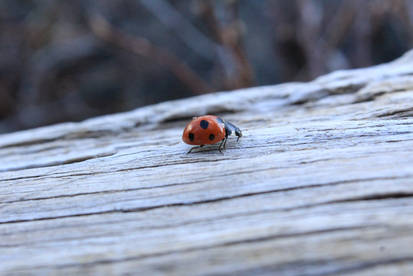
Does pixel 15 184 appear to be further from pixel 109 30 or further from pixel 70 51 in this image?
pixel 70 51

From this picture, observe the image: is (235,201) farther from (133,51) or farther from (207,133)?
(133,51)

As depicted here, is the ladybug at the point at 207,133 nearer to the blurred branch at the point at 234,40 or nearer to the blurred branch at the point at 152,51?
the blurred branch at the point at 234,40

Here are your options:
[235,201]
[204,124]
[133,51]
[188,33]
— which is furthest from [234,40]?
[235,201]

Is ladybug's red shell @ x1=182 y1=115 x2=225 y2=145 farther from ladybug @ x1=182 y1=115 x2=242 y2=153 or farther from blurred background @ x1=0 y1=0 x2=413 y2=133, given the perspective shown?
blurred background @ x1=0 y1=0 x2=413 y2=133

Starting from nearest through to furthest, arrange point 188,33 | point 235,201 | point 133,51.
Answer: point 235,201 → point 133,51 → point 188,33

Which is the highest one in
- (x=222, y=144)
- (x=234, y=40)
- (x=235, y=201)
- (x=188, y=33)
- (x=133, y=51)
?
(x=188, y=33)

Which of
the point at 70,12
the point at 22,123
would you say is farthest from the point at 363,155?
the point at 70,12
